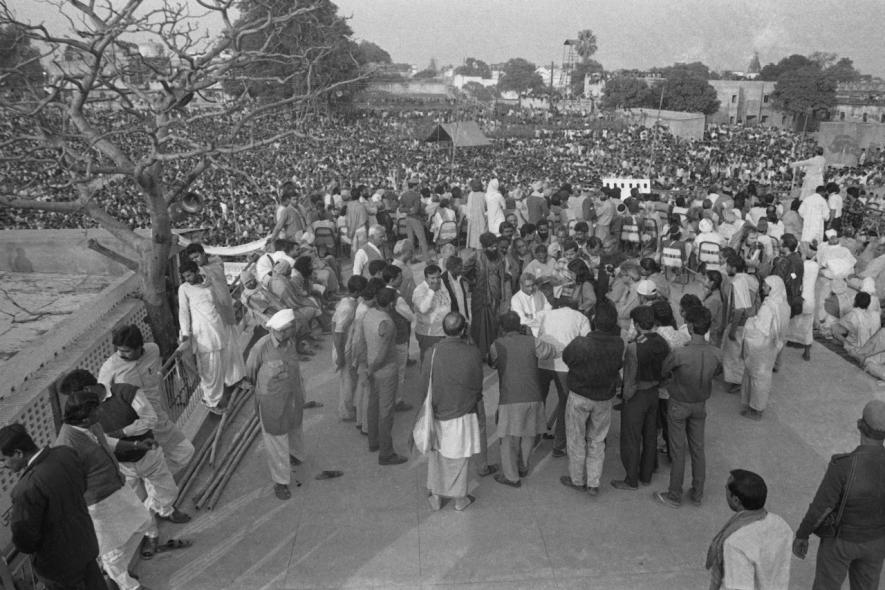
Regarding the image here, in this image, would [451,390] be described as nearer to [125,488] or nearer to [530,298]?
[530,298]

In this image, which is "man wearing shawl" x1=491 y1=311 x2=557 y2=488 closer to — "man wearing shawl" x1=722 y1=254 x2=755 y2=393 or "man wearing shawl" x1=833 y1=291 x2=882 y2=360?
"man wearing shawl" x1=722 y1=254 x2=755 y2=393

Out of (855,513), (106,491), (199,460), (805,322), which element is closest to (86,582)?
(106,491)

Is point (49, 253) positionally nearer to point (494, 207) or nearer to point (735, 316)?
point (494, 207)

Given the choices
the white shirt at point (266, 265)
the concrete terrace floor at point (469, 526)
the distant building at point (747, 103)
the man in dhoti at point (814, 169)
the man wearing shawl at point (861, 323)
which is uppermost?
the distant building at point (747, 103)

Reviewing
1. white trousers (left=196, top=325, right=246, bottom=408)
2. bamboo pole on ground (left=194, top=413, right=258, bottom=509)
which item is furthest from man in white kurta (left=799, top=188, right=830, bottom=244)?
bamboo pole on ground (left=194, top=413, right=258, bottom=509)

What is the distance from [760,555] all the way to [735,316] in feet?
12.3

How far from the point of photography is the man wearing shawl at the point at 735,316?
608cm

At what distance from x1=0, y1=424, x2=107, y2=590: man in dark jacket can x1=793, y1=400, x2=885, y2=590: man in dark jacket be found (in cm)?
349

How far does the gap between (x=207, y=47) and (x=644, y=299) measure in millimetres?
5428

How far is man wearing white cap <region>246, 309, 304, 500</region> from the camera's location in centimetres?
446

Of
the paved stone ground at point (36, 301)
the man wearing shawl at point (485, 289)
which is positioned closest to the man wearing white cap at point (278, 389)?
the man wearing shawl at point (485, 289)

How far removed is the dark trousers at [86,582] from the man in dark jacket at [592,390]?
2.93 m

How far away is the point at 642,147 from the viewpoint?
139 ft

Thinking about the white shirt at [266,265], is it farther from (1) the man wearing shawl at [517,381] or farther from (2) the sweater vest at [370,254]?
(1) the man wearing shawl at [517,381]
